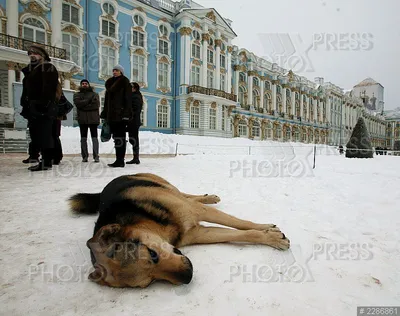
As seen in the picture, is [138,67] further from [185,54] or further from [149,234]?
[149,234]

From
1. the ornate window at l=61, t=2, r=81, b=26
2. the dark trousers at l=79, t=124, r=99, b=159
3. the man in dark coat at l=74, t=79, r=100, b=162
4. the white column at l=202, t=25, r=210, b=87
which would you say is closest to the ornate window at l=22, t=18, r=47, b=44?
the ornate window at l=61, t=2, r=81, b=26

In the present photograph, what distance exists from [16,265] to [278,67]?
43.8 meters

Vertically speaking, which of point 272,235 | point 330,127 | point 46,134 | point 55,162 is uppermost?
point 330,127

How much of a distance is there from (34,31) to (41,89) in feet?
59.1

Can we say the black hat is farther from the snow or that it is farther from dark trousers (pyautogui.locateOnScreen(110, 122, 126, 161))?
the snow

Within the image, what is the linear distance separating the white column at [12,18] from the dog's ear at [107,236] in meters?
21.2

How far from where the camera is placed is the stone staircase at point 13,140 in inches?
327

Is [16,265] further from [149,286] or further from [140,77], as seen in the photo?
[140,77]

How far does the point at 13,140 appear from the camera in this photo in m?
8.54

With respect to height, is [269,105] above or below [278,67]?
below

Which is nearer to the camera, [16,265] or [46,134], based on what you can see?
[16,265]

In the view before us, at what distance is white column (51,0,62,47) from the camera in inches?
698

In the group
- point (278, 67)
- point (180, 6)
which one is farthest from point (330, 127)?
point (180, 6)

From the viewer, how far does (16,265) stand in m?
1.35
